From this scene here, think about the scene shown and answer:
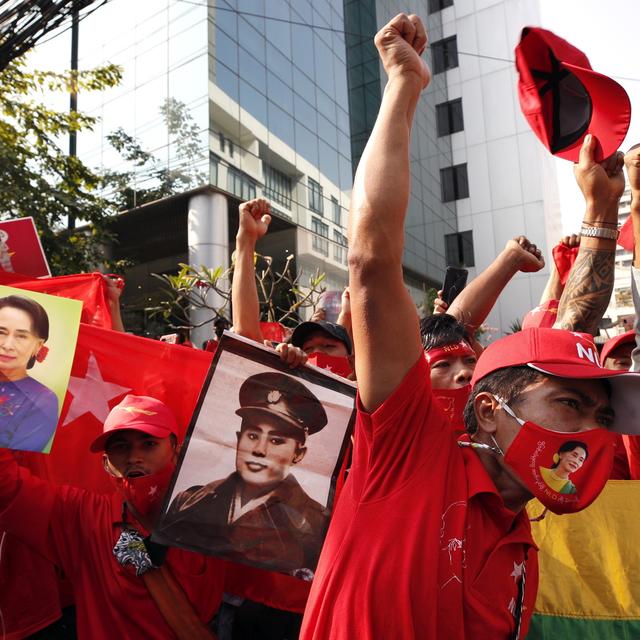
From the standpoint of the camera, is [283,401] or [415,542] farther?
[283,401]

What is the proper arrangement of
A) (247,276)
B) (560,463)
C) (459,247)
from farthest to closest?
(459,247)
(247,276)
(560,463)

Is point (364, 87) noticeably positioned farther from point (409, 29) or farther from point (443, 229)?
point (409, 29)

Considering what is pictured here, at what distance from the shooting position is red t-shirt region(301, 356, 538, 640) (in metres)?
1.17

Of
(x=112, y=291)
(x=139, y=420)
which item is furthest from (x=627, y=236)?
(x=112, y=291)

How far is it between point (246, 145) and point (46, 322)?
49.2 ft

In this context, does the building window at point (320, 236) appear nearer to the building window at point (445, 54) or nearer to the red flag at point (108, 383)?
the building window at point (445, 54)

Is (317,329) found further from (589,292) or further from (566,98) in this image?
(566,98)

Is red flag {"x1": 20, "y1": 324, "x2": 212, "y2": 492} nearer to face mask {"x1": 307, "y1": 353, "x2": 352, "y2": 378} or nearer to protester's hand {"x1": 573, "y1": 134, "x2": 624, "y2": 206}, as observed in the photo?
face mask {"x1": 307, "y1": 353, "x2": 352, "y2": 378}

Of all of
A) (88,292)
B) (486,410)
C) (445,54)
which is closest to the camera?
(486,410)

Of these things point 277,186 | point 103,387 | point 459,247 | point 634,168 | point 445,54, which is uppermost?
point 445,54

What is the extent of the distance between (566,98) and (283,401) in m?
1.59

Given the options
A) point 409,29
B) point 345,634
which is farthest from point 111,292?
point 345,634

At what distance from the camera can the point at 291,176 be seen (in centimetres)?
1884

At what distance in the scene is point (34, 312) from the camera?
269 centimetres
